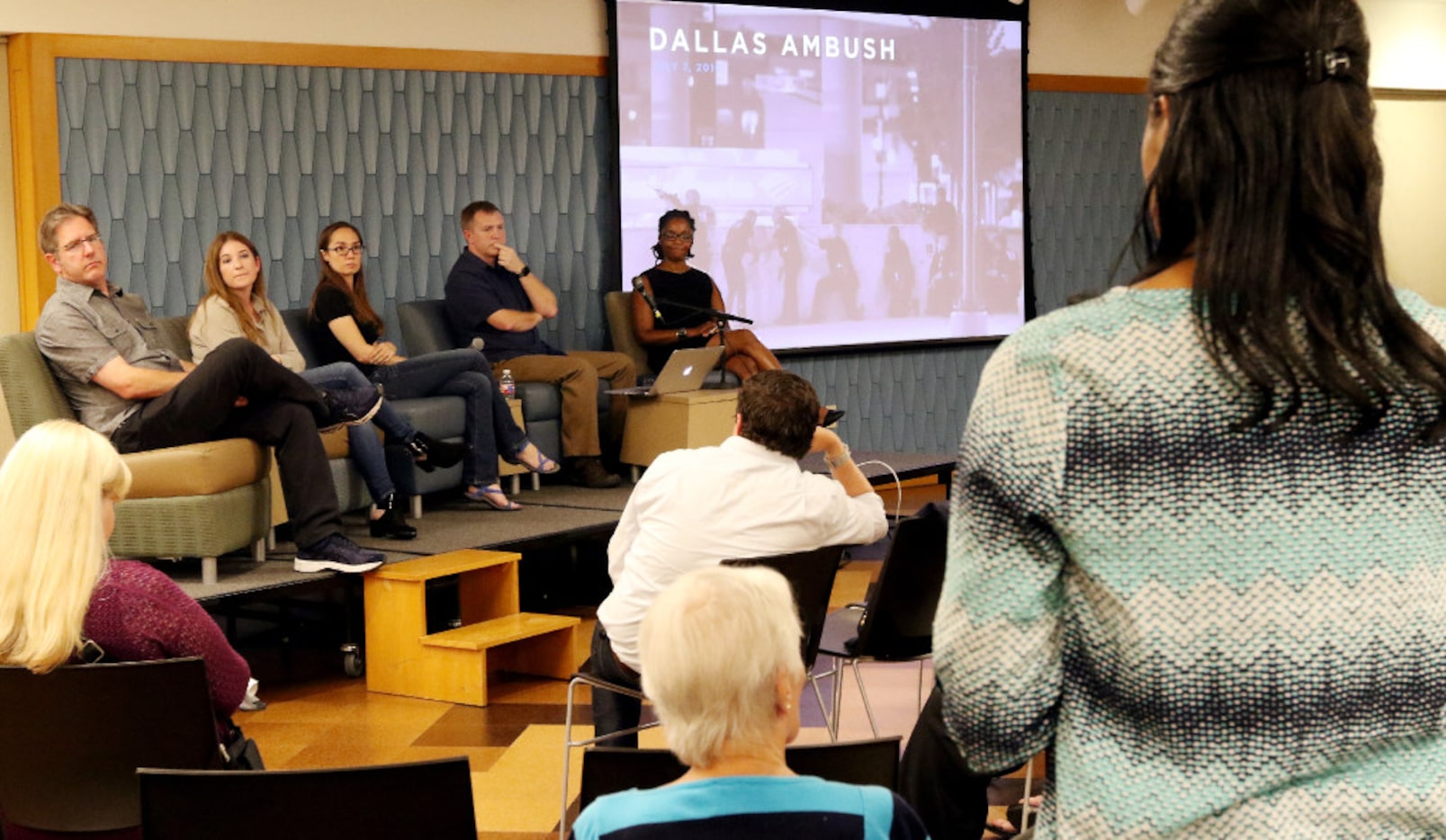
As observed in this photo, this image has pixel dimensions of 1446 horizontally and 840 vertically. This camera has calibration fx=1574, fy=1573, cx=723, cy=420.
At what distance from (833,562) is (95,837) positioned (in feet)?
5.01

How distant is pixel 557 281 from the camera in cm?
791

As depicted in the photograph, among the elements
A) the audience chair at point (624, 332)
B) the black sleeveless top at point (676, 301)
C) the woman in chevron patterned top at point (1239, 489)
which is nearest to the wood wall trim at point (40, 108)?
the audience chair at point (624, 332)

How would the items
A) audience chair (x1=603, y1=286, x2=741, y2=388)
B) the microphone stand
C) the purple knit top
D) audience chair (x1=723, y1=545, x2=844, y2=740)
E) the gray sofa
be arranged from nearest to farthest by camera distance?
the purple knit top, audience chair (x1=723, y1=545, x2=844, y2=740), the gray sofa, the microphone stand, audience chair (x1=603, y1=286, x2=741, y2=388)

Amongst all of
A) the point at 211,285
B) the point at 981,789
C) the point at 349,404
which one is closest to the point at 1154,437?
the point at 981,789

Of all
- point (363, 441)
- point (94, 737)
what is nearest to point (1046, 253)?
point (363, 441)

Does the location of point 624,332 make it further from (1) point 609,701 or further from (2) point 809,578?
(2) point 809,578

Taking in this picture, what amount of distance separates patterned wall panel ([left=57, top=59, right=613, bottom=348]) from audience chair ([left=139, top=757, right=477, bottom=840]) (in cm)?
512

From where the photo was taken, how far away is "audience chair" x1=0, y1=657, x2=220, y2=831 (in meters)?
2.38

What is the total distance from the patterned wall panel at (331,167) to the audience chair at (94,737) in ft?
14.6

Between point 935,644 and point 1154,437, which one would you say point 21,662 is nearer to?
point 935,644

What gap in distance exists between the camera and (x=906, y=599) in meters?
3.53

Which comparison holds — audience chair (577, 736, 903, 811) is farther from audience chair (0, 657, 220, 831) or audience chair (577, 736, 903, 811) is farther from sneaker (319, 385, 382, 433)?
sneaker (319, 385, 382, 433)

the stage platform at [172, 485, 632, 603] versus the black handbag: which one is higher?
the black handbag

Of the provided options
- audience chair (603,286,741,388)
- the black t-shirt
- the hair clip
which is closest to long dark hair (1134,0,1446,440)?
the hair clip
